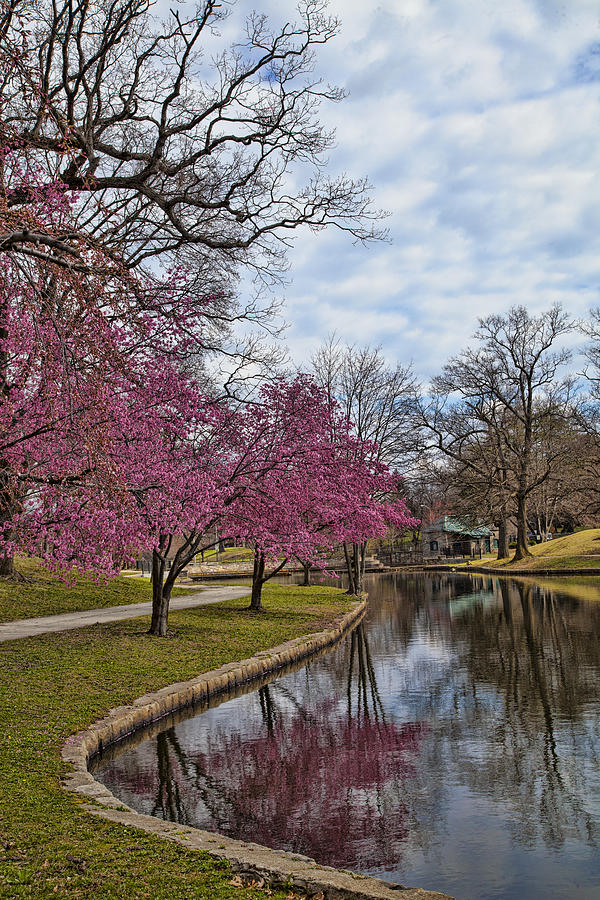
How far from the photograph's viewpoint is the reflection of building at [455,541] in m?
72.7

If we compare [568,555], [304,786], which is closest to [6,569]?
[304,786]

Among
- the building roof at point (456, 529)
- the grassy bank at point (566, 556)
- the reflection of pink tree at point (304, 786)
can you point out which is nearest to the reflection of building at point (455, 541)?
the building roof at point (456, 529)

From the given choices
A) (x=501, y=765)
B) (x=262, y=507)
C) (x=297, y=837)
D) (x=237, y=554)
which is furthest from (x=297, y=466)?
(x=237, y=554)

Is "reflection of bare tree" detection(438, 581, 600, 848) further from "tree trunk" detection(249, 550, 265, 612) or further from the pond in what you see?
"tree trunk" detection(249, 550, 265, 612)

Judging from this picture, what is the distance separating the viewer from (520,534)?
157ft

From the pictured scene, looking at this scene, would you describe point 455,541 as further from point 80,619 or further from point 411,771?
point 411,771

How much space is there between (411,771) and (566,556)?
3723 centimetres

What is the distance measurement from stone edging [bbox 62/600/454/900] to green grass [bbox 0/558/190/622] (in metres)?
7.61

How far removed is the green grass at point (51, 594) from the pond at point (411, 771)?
28.2 ft

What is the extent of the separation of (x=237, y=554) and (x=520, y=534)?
35177mm

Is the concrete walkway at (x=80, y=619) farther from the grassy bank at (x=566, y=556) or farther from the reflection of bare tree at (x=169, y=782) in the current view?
the grassy bank at (x=566, y=556)

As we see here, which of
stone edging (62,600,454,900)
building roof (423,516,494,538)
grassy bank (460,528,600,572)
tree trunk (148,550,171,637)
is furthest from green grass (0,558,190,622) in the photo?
building roof (423,516,494,538)

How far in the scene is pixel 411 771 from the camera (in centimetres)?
808

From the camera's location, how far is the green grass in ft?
66.1
